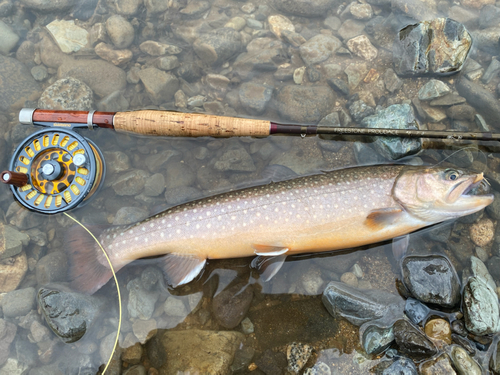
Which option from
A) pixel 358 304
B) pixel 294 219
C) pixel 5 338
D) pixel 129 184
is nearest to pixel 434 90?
pixel 294 219

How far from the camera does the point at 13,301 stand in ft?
9.19

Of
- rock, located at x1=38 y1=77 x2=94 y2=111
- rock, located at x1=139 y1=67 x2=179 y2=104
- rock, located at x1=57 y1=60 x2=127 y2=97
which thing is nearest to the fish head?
rock, located at x1=139 y1=67 x2=179 y2=104

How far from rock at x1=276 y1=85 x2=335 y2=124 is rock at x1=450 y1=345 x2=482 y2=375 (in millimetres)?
2377

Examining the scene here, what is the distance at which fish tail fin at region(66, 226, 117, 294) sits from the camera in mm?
2754

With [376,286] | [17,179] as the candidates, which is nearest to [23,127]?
[17,179]

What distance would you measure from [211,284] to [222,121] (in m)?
1.53

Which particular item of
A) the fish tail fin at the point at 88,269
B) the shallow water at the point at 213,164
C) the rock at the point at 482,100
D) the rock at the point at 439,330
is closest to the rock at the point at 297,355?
the shallow water at the point at 213,164

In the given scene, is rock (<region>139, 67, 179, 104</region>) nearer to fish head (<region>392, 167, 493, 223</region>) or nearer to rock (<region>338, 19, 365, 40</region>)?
rock (<region>338, 19, 365, 40</region>)

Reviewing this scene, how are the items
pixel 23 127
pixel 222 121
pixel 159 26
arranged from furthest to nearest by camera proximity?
pixel 159 26, pixel 23 127, pixel 222 121

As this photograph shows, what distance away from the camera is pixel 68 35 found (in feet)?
11.8

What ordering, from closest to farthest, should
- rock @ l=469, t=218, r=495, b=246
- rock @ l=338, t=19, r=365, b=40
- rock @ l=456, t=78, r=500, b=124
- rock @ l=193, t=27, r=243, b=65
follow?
rock @ l=469, t=218, r=495, b=246, rock @ l=456, t=78, r=500, b=124, rock @ l=193, t=27, r=243, b=65, rock @ l=338, t=19, r=365, b=40

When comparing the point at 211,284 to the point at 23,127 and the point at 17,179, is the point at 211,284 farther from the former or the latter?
the point at 23,127

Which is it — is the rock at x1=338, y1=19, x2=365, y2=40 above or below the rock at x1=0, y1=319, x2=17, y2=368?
above

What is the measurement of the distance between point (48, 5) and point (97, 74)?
1.21m
